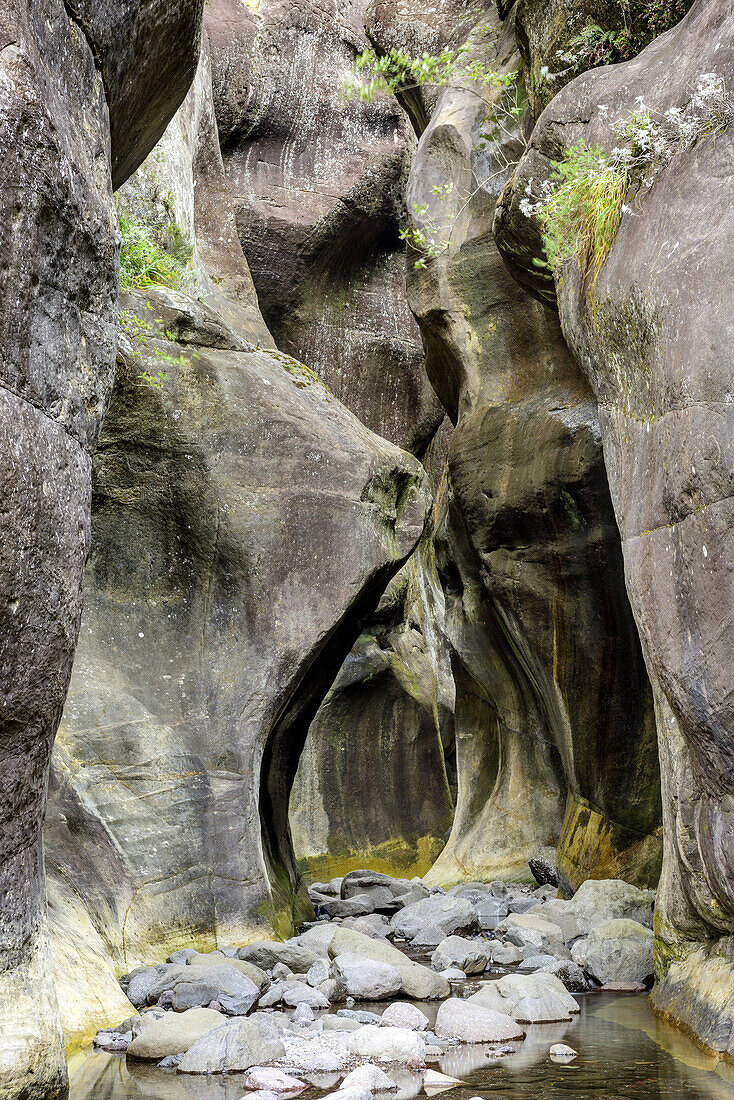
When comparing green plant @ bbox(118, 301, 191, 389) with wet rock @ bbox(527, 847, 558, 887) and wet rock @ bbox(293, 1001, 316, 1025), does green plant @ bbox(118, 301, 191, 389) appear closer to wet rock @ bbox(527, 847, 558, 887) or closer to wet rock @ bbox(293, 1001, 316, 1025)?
wet rock @ bbox(293, 1001, 316, 1025)

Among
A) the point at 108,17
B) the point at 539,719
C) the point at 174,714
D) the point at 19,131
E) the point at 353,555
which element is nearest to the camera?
the point at 19,131

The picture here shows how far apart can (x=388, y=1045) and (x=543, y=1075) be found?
754 millimetres

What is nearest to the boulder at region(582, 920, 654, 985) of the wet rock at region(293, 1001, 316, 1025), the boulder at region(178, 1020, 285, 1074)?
the wet rock at region(293, 1001, 316, 1025)

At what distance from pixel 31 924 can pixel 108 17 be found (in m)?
3.78

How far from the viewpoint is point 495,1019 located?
16.8ft

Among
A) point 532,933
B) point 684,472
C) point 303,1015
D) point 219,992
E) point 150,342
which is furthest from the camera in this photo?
point 150,342

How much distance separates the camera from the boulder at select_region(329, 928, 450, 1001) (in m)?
6.06

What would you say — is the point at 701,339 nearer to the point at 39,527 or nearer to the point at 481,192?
the point at 39,527

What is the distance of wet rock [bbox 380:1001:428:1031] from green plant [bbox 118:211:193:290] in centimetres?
531

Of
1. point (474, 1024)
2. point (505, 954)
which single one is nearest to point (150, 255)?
point (505, 954)

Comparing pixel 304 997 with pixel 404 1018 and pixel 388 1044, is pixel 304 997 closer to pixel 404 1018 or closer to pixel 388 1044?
pixel 404 1018

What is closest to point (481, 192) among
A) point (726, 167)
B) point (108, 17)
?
point (726, 167)

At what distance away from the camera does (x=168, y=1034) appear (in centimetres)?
486

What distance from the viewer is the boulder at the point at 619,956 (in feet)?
21.3
